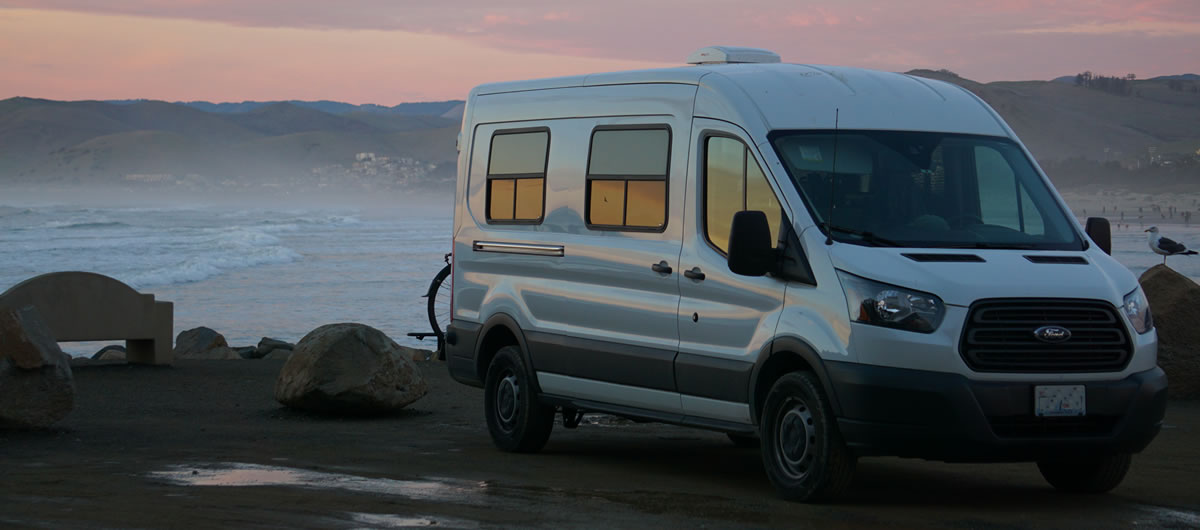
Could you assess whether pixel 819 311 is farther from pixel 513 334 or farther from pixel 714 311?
pixel 513 334

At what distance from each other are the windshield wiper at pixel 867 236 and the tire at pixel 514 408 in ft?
10.9

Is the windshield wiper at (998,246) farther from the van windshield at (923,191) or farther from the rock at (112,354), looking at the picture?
the rock at (112,354)

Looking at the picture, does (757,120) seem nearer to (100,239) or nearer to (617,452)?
(617,452)

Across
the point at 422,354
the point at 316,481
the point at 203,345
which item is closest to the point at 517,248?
the point at 316,481

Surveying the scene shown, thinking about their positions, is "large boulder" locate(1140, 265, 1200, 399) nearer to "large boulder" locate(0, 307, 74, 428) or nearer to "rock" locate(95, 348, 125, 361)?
"large boulder" locate(0, 307, 74, 428)

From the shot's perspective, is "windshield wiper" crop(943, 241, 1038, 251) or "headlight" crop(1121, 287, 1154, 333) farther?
"windshield wiper" crop(943, 241, 1038, 251)

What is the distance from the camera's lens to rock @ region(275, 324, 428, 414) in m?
13.5

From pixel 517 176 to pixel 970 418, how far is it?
459 cm

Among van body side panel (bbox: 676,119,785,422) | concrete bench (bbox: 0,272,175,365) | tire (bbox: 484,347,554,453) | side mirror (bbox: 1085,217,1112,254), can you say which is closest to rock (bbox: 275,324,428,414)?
tire (bbox: 484,347,554,453)

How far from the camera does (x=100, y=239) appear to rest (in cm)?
6469

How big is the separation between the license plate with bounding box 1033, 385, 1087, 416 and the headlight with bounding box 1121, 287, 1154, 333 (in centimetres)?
51

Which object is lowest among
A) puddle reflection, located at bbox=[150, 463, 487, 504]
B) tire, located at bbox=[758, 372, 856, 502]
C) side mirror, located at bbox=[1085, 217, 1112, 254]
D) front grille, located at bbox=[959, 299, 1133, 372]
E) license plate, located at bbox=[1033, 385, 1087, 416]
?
puddle reflection, located at bbox=[150, 463, 487, 504]

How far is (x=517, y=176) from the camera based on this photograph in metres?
11.6

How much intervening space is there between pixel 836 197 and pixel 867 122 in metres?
0.65
